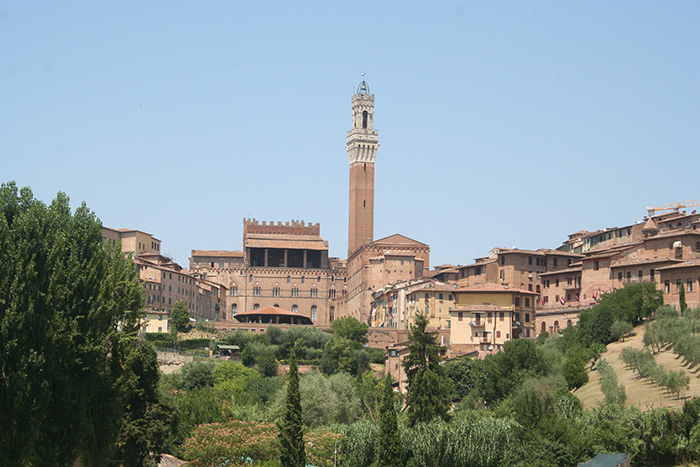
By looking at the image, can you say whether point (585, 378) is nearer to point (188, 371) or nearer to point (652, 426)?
point (652, 426)

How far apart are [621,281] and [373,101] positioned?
63.8 metres

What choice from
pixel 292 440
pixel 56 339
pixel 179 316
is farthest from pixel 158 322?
pixel 56 339

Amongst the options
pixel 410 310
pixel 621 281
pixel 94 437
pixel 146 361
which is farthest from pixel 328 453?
pixel 410 310

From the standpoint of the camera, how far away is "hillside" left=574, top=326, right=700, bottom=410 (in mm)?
48562

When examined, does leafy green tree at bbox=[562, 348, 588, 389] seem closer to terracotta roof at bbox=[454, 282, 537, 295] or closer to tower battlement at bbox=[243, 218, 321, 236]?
terracotta roof at bbox=[454, 282, 537, 295]

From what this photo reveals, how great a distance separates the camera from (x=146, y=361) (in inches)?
1544

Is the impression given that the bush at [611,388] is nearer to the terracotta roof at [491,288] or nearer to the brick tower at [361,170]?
the terracotta roof at [491,288]

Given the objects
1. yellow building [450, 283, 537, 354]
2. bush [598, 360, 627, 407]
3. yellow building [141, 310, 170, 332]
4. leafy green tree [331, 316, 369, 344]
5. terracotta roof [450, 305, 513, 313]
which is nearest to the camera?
bush [598, 360, 627, 407]

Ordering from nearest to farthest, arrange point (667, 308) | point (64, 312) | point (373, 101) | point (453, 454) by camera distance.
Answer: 1. point (64, 312)
2. point (453, 454)
3. point (667, 308)
4. point (373, 101)

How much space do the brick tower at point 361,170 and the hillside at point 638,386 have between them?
60.0 metres

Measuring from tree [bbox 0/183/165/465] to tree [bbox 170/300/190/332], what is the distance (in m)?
59.1

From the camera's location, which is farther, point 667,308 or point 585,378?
point 667,308

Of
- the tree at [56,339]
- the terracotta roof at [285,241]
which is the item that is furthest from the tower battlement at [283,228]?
the tree at [56,339]

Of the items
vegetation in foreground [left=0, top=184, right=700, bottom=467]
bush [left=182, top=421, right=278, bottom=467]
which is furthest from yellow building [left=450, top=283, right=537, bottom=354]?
bush [left=182, top=421, right=278, bottom=467]
